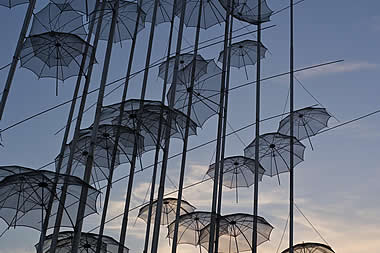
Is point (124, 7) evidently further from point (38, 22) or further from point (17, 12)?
point (17, 12)

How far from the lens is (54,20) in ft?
54.3

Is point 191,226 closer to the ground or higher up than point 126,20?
closer to the ground

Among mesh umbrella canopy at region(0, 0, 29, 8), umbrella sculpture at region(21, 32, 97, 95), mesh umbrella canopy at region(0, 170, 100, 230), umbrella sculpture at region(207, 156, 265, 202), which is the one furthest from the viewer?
umbrella sculpture at region(207, 156, 265, 202)

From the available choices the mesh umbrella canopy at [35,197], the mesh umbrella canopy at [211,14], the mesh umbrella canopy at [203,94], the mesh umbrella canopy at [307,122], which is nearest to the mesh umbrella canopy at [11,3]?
the mesh umbrella canopy at [35,197]

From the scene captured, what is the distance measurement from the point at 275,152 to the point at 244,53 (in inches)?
169

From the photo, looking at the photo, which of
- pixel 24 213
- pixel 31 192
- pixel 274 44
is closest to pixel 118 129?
pixel 31 192

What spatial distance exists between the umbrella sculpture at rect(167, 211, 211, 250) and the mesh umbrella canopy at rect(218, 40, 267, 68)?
6.43 m

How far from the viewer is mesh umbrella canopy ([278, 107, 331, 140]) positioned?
1942 cm

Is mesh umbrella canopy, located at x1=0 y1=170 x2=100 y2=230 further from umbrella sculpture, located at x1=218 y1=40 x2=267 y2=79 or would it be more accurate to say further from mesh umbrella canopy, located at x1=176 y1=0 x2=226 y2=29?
umbrella sculpture, located at x1=218 y1=40 x2=267 y2=79

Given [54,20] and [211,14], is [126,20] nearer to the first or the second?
[54,20]

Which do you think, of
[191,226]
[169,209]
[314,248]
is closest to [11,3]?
[191,226]

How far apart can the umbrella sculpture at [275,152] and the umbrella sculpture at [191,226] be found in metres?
3.28

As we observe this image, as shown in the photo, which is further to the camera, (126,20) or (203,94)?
(203,94)

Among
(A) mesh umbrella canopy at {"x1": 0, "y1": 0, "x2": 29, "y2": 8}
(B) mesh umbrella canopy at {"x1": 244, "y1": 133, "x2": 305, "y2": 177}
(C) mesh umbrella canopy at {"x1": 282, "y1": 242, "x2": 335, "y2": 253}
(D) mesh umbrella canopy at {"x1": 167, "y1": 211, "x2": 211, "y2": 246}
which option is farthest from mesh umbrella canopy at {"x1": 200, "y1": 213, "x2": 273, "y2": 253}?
(A) mesh umbrella canopy at {"x1": 0, "y1": 0, "x2": 29, "y2": 8}
